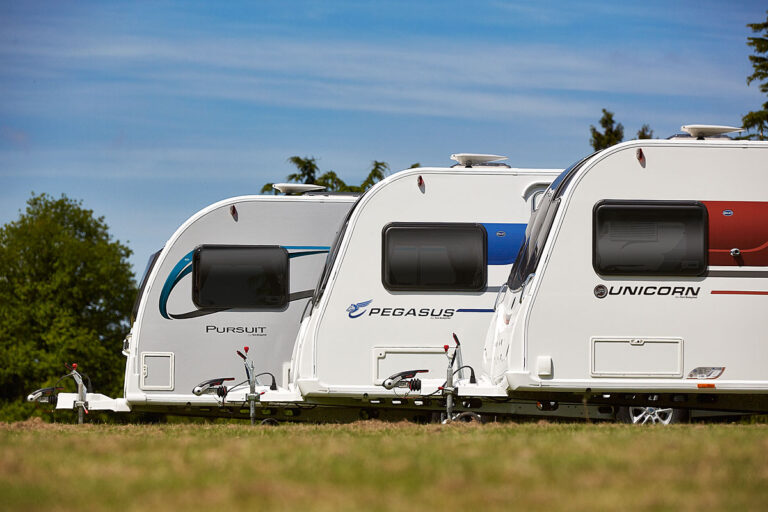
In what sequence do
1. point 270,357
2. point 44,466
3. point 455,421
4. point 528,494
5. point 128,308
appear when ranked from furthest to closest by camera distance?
point 128,308
point 270,357
point 455,421
point 44,466
point 528,494

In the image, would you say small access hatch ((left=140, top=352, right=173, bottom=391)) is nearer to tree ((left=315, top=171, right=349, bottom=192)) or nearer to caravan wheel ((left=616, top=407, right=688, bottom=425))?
caravan wheel ((left=616, top=407, right=688, bottom=425))

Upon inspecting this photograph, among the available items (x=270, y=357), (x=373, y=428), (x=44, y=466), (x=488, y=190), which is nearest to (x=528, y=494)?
(x=44, y=466)

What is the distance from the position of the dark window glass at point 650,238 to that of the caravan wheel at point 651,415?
1838 mm

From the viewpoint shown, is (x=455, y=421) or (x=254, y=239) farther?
(x=254, y=239)

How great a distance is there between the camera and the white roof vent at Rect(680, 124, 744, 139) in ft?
38.9

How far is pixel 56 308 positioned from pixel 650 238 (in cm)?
3248

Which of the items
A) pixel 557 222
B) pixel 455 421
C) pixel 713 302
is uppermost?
pixel 557 222

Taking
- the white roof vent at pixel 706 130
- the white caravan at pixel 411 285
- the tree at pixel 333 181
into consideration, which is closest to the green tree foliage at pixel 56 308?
the tree at pixel 333 181

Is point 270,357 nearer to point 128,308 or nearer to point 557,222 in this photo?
point 557,222

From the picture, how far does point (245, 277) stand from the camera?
14.3m

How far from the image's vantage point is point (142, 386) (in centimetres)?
1430

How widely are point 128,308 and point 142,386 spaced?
2784 cm

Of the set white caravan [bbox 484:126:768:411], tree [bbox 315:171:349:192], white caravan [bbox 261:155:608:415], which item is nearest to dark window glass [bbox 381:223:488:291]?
white caravan [bbox 261:155:608:415]

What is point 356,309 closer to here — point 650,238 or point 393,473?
point 650,238
